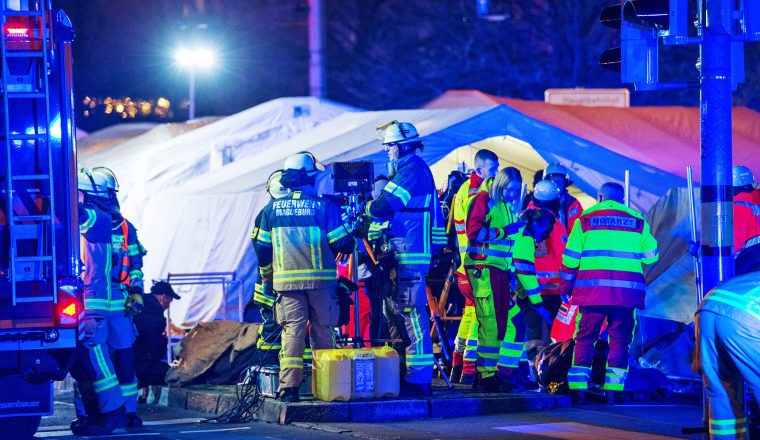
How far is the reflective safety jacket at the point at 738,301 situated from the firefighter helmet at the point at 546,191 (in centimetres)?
639

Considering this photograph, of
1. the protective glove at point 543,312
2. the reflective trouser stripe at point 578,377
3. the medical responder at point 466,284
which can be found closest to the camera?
the reflective trouser stripe at point 578,377

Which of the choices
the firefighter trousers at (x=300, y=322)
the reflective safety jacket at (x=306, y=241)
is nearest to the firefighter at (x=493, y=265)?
the reflective safety jacket at (x=306, y=241)

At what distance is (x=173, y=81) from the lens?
41.7 metres

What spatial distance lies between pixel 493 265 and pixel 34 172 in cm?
464

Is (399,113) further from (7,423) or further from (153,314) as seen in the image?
(7,423)

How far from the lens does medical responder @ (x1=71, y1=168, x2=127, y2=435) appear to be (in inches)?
435

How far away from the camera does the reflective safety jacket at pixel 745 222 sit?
1303cm

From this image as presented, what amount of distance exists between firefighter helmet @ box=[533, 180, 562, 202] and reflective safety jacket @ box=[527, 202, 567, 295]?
12cm

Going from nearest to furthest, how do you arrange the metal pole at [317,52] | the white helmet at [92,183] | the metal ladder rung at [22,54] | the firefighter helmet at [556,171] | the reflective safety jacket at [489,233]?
the metal ladder rung at [22,54] < the white helmet at [92,183] < the reflective safety jacket at [489,233] < the firefighter helmet at [556,171] < the metal pole at [317,52]

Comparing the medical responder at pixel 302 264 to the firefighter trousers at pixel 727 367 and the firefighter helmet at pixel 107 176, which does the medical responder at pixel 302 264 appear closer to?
the firefighter helmet at pixel 107 176

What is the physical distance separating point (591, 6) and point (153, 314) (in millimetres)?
20371

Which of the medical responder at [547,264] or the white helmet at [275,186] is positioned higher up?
the white helmet at [275,186]

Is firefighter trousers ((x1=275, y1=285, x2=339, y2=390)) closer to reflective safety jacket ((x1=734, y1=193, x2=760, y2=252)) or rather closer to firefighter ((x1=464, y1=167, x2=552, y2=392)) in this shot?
firefighter ((x1=464, y1=167, x2=552, y2=392))

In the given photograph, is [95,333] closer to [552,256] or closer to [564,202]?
Result: [552,256]
